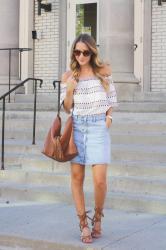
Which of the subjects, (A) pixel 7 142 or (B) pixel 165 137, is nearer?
(B) pixel 165 137

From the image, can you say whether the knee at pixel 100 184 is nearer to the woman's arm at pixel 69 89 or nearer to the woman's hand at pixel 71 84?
the woman's arm at pixel 69 89

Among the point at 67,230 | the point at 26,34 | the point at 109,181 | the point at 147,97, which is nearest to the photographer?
the point at 67,230

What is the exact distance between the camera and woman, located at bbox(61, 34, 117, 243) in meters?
5.50

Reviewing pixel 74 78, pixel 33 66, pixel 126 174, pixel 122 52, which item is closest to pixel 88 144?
pixel 74 78

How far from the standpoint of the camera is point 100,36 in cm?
1278

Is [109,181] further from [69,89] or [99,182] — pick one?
[69,89]

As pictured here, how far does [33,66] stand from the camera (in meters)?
15.7

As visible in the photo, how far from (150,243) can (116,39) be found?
7.38 m

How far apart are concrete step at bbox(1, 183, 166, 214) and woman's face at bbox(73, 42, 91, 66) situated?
7.32 feet

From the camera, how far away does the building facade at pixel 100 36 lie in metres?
12.5

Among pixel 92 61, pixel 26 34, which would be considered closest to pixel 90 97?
pixel 92 61

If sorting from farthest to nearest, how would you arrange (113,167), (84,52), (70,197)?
(113,167), (70,197), (84,52)

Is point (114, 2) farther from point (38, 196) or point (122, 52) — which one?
point (38, 196)

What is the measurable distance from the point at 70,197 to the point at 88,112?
230 centimetres
